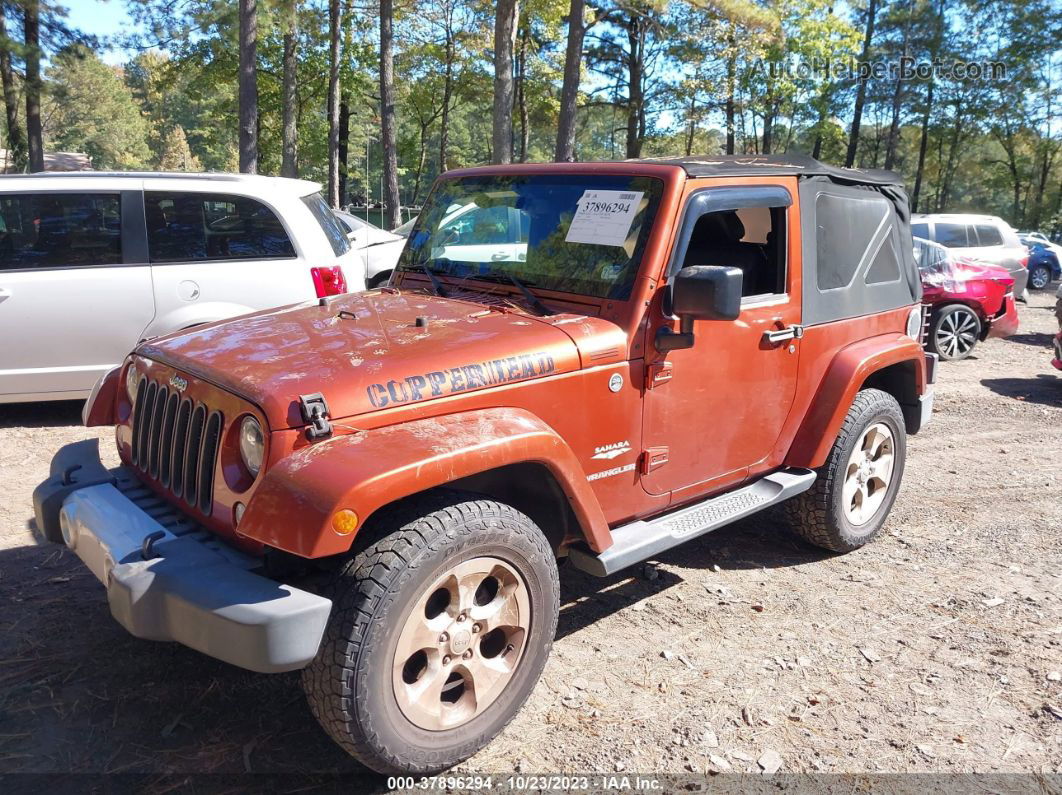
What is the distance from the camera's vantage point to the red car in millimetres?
10344

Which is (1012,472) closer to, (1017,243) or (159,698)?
(159,698)

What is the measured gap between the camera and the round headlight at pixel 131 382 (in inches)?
134

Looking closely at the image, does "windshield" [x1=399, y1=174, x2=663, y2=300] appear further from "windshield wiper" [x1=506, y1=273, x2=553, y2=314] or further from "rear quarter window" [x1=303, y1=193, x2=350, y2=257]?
"rear quarter window" [x1=303, y1=193, x2=350, y2=257]

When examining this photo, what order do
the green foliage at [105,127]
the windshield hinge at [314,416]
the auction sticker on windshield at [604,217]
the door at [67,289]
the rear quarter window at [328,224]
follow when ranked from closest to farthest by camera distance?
the windshield hinge at [314,416] → the auction sticker on windshield at [604,217] → the door at [67,289] → the rear quarter window at [328,224] → the green foliage at [105,127]

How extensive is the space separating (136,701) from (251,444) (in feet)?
4.07

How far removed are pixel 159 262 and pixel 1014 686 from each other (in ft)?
19.8

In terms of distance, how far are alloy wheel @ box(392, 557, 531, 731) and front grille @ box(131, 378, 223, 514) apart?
2.73 ft

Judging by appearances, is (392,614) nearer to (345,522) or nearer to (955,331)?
(345,522)

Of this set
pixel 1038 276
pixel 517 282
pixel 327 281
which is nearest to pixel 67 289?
pixel 327 281

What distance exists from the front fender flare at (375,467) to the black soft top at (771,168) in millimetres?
1447

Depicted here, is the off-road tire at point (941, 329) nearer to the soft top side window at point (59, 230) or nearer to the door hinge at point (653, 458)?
the door hinge at point (653, 458)

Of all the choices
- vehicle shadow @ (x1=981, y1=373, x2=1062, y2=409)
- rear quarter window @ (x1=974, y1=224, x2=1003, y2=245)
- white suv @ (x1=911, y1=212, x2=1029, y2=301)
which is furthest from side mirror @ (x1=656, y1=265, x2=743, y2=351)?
rear quarter window @ (x1=974, y1=224, x2=1003, y2=245)

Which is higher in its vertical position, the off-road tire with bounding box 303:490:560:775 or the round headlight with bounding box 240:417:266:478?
the round headlight with bounding box 240:417:266:478

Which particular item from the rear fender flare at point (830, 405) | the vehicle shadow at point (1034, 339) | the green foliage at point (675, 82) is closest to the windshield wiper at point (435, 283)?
the rear fender flare at point (830, 405)
